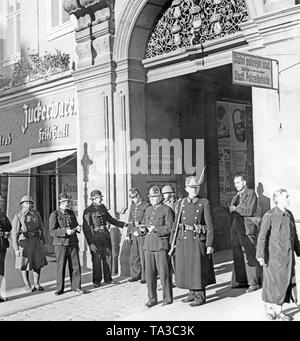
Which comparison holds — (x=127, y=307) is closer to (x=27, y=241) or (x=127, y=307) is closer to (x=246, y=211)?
(x=246, y=211)

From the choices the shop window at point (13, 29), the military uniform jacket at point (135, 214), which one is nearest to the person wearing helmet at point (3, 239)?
the military uniform jacket at point (135, 214)

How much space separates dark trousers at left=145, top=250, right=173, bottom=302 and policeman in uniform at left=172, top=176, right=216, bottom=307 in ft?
0.51

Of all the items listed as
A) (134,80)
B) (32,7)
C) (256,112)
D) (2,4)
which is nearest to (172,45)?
(134,80)

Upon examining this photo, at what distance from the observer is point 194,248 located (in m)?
7.30

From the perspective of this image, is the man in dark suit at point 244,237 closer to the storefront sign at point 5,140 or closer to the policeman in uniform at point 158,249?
the policeman in uniform at point 158,249

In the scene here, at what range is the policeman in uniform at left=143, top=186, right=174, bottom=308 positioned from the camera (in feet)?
24.4

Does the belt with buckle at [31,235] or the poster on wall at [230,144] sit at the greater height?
the poster on wall at [230,144]

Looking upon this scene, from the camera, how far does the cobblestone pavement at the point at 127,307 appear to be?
6.72 m

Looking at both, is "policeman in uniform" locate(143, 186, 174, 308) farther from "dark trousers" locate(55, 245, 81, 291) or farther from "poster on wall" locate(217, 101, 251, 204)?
"poster on wall" locate(217, 101, 251, 204)

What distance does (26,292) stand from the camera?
905cm

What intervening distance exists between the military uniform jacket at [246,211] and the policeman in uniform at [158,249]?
1112mm
